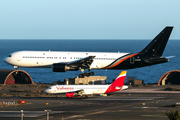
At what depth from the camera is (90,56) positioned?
234 feet

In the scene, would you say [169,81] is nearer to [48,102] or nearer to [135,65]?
[135,65]

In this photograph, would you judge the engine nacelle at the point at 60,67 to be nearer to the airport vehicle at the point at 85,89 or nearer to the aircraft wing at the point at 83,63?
the aircraft wing at the point at 83,63

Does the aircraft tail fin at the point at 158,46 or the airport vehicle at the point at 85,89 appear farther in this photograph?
the aircraft tail fin at the point at 158,46

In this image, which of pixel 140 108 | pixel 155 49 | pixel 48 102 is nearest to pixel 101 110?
pixel 140 108

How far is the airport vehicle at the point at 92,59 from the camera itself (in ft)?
242

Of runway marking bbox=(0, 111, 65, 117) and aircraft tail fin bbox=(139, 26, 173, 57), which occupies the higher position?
aircraft tail fin bbox=(139, 26, 173, 57)

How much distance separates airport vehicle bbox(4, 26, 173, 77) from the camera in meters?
73.9

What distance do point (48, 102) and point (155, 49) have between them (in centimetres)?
2633

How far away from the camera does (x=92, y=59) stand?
73.0 meters

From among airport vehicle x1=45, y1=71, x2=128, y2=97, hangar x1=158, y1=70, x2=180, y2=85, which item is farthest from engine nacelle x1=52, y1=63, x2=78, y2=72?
hangar x1=158, y1=70, x2=180, y2=85

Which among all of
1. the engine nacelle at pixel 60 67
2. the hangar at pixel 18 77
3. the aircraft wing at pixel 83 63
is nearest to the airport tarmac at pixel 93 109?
the engine nacelle at pixel 60 67

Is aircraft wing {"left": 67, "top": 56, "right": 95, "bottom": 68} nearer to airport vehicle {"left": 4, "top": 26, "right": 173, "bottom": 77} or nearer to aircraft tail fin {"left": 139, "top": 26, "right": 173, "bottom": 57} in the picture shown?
A: airport vehicle {"left": 4, "top": 26, "right": 173, "bottom": 77}

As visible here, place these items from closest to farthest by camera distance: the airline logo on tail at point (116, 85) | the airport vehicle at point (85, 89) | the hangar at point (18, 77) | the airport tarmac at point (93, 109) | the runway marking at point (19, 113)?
the airport tarmac at point (93, 109) < the runway marking at point (19, 113) < the airport vehicle at point (85, 89) < the airline logo on tail at point (116, 85) < the hangar at point (18, 77)

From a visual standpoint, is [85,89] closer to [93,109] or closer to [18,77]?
[93,109]
